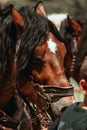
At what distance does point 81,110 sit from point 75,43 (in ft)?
11.7

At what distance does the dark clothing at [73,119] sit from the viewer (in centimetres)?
→ 267

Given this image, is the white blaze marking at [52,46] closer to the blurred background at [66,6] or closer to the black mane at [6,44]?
the black mane at [6,44]

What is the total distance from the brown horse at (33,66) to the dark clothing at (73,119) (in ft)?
5.02

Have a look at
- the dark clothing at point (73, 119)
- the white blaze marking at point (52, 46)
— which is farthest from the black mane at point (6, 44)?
the dark clothing at point (73, 119)

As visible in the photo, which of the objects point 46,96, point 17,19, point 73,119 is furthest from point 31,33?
point 73,119

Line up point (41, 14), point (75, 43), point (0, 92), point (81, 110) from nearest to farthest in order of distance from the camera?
point (81, 110) < point (0, 92) < point (41, 14) < point (75, 43)

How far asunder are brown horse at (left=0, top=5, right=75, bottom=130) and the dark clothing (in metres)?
1.53

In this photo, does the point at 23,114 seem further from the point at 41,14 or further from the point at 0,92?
the point at 41,14

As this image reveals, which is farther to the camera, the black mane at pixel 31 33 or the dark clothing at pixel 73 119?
the black mane at pixel 31 33

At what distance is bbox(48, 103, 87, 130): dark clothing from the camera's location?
8.77 ft

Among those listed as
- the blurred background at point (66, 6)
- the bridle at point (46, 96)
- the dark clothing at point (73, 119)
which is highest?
the blurred background at point (66, 6)

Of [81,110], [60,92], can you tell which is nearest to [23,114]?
[60,92]

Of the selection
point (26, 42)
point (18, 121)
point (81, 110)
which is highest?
point (26, 42)

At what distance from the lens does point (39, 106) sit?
448cm
